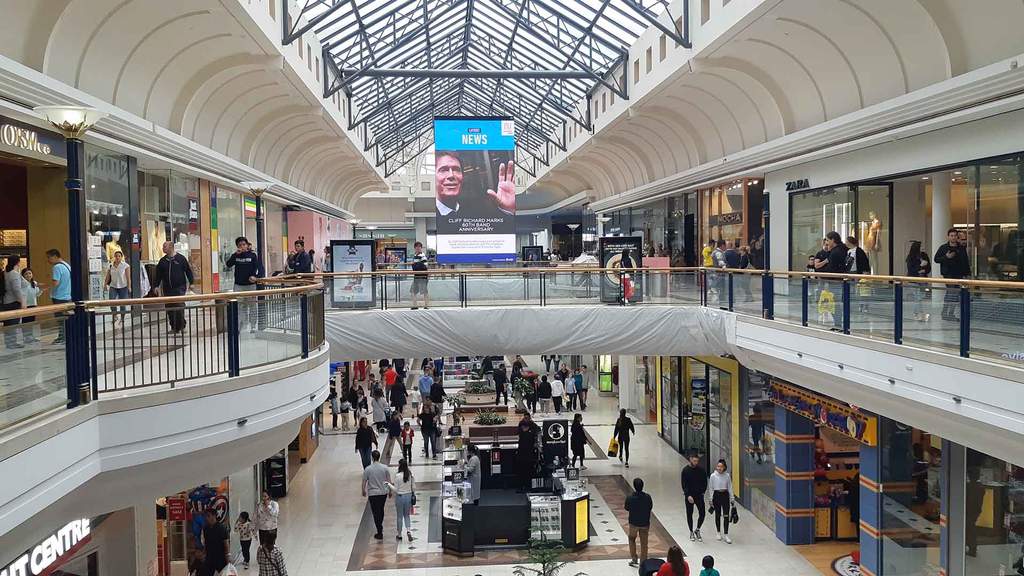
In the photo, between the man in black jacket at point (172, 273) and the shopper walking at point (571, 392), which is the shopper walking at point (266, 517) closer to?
the man in black jacket at point (172, 273)

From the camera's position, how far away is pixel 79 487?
20.5 feet

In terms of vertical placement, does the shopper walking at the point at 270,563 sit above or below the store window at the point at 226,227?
below

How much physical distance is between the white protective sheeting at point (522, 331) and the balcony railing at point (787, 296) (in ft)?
1.16

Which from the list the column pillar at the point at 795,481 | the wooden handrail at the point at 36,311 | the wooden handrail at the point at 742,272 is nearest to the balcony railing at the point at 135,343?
the wooden handrail at the point at 36,311

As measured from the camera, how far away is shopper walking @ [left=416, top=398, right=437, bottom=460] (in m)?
20.0

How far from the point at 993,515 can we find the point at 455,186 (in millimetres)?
14046

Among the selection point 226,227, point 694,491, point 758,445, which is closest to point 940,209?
point 758,445

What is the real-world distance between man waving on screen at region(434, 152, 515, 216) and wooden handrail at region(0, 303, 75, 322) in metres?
14.0

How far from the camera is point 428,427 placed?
20.1 meters

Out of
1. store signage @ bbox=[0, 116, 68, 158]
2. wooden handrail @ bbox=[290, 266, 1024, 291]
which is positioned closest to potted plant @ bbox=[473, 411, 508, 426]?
wooden handrail @ bbox=[290, 266, 1024, 291]

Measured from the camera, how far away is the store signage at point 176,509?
12062 millimetres

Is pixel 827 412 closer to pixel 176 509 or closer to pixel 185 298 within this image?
pixel 185 298

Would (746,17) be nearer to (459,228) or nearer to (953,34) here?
(953,34)

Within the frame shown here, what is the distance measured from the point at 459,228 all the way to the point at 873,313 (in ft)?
40.0
